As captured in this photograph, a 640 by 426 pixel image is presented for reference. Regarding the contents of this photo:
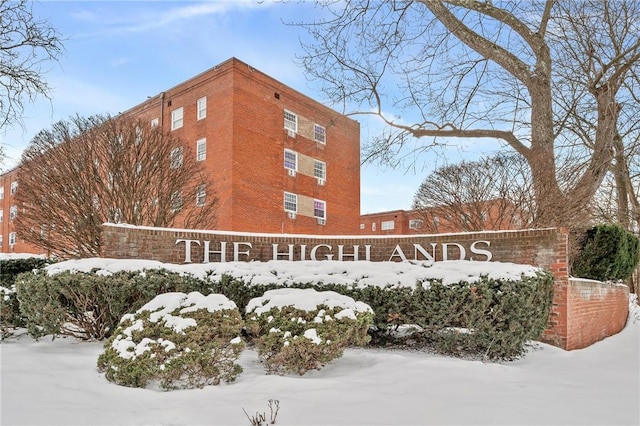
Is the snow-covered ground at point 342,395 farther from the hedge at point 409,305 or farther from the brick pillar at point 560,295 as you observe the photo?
the brick pillar at point 560,295

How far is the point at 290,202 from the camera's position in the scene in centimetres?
2475

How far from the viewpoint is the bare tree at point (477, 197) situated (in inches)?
565

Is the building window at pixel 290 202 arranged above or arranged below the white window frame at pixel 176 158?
below

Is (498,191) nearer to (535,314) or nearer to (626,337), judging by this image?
(626,337)

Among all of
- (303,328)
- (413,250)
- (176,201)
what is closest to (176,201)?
(176,201)

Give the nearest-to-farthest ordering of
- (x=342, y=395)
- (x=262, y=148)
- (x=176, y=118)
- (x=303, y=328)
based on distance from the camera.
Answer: (x=342, y=395)
(x=303, y=328)
(x=262, y=148)
(x=176, y=118)

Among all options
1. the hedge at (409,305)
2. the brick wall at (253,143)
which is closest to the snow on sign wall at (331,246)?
the hedge at (409,305)

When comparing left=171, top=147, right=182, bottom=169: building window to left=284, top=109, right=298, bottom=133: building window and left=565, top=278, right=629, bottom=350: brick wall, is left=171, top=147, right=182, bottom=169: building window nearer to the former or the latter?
left=284, top=109, right=298, bottom=133: building window

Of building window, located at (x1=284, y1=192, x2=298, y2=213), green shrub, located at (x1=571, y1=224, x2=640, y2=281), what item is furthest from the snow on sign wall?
building window, located at (x1=284, y1=192, x2=298, y2=213)

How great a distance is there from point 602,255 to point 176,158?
12.4m

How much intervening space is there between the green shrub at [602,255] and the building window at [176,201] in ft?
36.3

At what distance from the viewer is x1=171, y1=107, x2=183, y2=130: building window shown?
24359 millimetres

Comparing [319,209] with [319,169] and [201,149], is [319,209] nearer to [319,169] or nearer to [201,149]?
[319,169]

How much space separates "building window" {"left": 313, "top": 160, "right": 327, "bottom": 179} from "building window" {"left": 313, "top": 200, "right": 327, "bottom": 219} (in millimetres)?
1530
